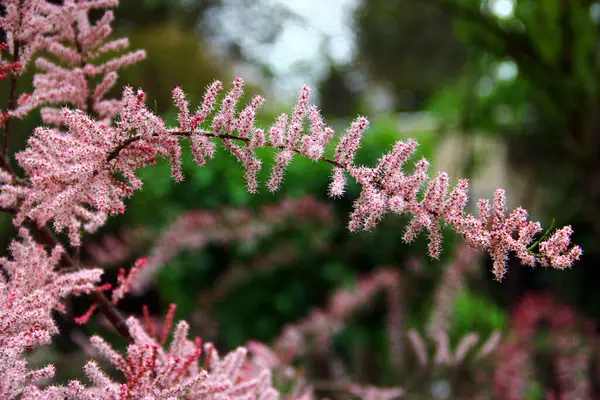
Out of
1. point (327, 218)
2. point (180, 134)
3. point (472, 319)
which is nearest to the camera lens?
point (180, 134)

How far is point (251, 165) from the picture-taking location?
69 cm

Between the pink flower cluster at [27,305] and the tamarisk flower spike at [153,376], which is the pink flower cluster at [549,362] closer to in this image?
the tamarisk flower spike at [153,376]

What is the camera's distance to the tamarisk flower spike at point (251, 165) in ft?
2.12

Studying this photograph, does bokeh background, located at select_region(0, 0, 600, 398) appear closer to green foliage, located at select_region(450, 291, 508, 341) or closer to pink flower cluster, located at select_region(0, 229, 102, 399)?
green foliage, located at select_region(450, 291, 508, 341)

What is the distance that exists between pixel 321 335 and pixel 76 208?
1.87 m

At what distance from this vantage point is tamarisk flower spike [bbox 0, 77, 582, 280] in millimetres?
647

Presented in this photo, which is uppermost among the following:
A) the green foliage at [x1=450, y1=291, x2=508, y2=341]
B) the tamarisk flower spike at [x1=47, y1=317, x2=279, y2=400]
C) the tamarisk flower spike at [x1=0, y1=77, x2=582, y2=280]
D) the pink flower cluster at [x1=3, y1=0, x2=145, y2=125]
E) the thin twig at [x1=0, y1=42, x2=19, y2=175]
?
the green foliage at [x1=450, y1=291, x2=508, y2=341]

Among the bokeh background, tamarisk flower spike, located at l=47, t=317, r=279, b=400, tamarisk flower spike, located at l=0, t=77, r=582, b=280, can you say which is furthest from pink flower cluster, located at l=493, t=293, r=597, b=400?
tamarisk flower spike, located at l=0, t=77, r=582, b=280

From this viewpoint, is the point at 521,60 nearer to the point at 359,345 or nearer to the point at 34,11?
the point at 359,345

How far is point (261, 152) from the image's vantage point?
2.74m

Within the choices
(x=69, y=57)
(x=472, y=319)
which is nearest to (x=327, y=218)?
(x=472, y=319)

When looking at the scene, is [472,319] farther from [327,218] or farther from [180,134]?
[180,134]

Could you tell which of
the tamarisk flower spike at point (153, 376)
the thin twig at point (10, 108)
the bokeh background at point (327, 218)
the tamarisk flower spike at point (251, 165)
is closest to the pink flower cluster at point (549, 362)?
the bokeh background at point (327, 218)

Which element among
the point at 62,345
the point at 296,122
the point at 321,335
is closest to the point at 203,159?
the point at 296,122
